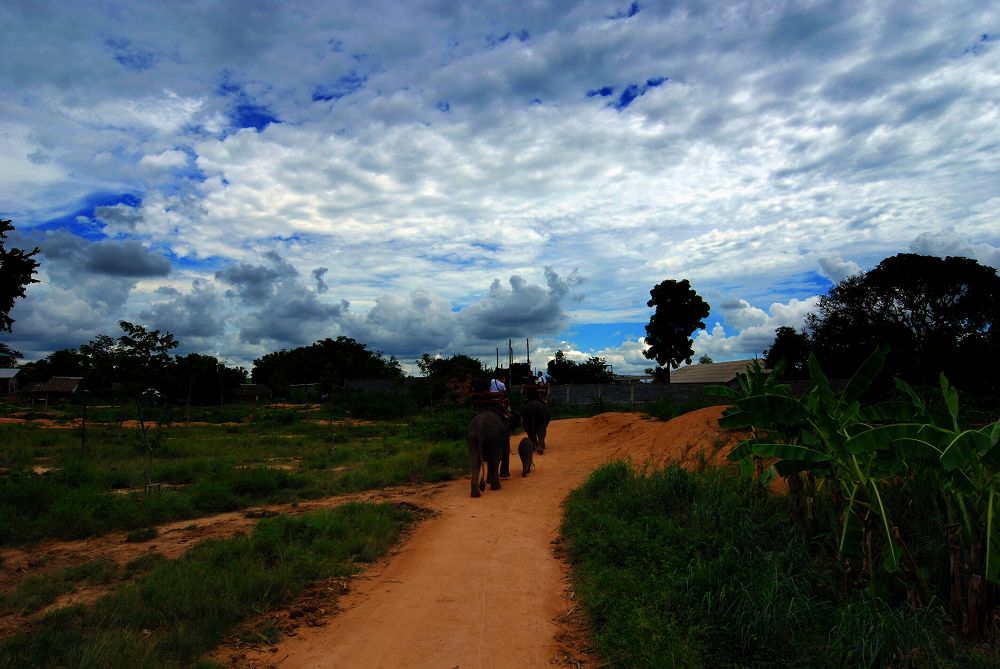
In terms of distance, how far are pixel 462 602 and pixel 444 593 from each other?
275 mm

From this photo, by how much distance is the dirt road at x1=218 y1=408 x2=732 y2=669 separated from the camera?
421cm

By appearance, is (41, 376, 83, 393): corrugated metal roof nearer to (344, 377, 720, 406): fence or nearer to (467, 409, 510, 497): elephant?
(344, 377, 720, 406): fence

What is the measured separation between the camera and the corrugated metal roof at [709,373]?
50156mm

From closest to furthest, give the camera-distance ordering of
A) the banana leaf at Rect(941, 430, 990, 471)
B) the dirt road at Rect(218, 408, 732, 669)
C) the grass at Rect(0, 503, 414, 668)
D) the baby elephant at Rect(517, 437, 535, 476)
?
the banana leaf at Rect(941, 430, 990, 471)
the grass at Rect(0, 503, 414, 668)
the dirt road at Rect(218, 408, 732, 669)
the baby elephant at Rect(517, 437, 535, 476)

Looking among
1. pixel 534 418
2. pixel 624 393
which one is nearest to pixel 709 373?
pixel 624 393

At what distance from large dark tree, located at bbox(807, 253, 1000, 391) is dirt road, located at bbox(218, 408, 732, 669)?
1916cm

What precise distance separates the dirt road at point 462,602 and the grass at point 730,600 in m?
→ 0.41

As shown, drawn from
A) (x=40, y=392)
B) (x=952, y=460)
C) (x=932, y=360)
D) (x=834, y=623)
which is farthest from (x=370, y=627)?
(x=40, y=392)

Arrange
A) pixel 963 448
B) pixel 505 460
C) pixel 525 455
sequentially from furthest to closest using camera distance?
pixel 525 455, pixel 505 460, pixel 963 448

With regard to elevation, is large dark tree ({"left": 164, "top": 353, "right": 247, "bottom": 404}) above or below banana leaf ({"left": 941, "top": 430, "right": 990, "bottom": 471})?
above

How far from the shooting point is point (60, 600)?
5293 millimetres

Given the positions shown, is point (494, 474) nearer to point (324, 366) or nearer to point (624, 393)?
point (624, 393)

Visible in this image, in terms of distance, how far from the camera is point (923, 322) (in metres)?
24.5

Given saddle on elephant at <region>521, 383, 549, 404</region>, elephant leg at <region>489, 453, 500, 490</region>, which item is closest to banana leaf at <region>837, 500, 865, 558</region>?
elephant leg at <region>489, 453, 500, 490</region>
